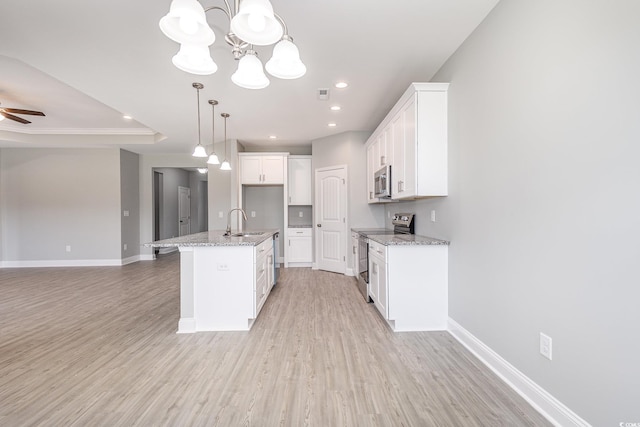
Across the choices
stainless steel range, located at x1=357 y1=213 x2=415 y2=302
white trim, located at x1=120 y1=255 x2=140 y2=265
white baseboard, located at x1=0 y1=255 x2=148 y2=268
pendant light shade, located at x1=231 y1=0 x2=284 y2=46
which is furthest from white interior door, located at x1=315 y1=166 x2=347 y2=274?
white baseboard, located at x1=0 y1=255 x2=148 y2=268

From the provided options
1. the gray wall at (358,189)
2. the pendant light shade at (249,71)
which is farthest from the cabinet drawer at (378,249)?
the pendant light shade at (249,71)

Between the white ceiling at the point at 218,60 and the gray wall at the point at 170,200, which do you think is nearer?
the white ceiling at the point at 218,60

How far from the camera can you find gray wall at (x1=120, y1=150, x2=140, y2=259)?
Answer: 6.22 metres

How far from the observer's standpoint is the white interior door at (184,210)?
870 centimetres

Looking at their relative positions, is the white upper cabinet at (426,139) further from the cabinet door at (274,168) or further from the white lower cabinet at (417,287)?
the cabinet door at (274,168)

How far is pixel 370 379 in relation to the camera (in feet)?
6.34

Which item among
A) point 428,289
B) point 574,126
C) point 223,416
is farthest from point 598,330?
point 223,416

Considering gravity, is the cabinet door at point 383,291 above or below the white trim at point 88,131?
below

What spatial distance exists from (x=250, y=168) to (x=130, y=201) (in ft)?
10.2

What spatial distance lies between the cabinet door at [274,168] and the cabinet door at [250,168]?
10 cm

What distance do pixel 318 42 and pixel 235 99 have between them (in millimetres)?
1642

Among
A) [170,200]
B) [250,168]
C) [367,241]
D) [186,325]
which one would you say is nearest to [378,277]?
[367,241]

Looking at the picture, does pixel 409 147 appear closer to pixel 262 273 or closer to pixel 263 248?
pixel 263 248

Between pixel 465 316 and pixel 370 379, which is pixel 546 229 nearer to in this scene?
pixel 465 316
